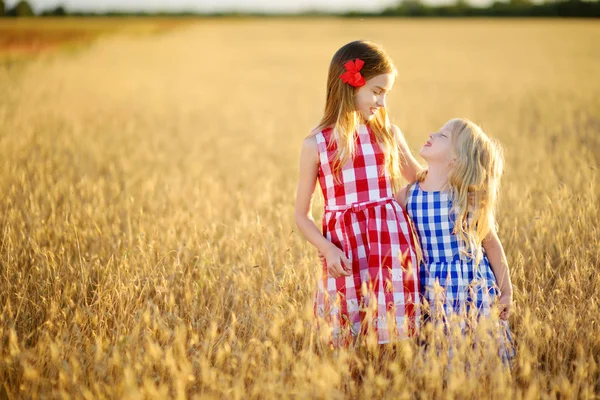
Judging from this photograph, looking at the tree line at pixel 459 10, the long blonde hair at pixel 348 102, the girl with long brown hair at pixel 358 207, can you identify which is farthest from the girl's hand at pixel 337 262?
the tree line at pixel 459 10

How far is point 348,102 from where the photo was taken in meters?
2.30

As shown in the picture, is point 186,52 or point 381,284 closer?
point 381,284

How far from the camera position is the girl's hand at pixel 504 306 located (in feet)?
7.51

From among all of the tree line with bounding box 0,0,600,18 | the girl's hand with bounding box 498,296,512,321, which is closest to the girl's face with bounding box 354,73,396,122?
the girl's hand with bounding box 498,296,512,321

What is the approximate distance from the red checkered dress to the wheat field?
14 centimetres

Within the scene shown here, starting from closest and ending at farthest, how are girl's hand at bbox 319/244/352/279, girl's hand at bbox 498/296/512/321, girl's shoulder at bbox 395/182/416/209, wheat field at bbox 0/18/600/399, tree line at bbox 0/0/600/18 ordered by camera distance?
wheat field at bbox 0/18/600/399 → girl's hand at bbox 319/244/352/279 → girl's hand at bbox 498/296/512/321 → girl's shoulder at bbox 395/182/416/209 → tree line at bbox 0/0/600/18

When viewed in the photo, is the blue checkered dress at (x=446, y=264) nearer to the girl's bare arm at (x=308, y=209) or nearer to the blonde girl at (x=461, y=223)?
the blonde girl at (x=461, y=223)

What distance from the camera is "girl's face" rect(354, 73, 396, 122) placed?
2273 millimetres

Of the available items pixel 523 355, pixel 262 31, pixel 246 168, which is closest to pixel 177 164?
pixel 246 168

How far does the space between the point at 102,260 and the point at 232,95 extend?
1051 cm

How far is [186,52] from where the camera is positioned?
85.6 ft

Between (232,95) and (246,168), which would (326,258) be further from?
(232,95)

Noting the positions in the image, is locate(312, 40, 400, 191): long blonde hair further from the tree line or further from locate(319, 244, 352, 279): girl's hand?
the tree line

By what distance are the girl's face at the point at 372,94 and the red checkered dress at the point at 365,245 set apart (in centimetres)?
10
